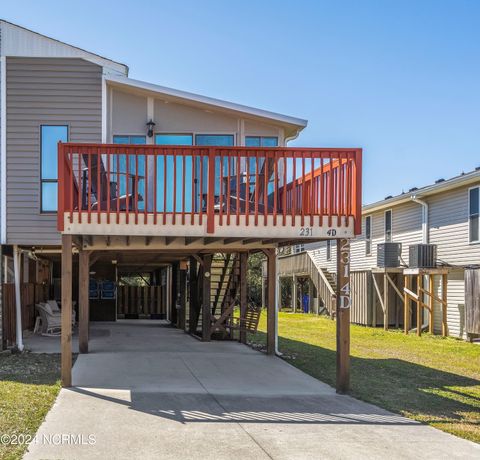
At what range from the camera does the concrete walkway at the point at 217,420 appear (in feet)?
17.8

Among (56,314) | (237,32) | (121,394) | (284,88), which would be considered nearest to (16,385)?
(121,394)

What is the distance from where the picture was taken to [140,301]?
23.8 metres

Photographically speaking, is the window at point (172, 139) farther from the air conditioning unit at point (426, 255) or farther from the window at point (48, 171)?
the air conditioning unit at point (426, 255)

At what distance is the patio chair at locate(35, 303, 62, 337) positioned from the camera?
48.8ft

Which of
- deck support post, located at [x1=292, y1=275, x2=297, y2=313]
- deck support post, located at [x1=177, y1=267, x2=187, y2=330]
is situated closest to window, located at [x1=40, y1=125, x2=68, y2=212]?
deck support post, located at [x1=177, y1=267, x2=187, y2=330]

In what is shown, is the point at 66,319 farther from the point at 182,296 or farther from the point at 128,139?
the point at 182,296

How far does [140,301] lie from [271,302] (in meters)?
12.7

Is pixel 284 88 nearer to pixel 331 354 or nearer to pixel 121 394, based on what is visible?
pixel 331 354

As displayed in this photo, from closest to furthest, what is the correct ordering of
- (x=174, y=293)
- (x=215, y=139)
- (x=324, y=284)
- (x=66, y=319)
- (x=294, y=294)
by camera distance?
(x=66, y=319), (x=215, y=139), (x=174, y=293), (x=324, y=284), (x=294, y=294)

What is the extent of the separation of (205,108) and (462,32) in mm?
6149

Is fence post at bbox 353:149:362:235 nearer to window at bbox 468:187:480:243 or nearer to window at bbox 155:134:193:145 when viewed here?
window at bbox 155:134:193:145

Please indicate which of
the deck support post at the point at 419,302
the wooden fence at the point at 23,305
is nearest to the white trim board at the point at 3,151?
the wooden fence at the point at 23,305

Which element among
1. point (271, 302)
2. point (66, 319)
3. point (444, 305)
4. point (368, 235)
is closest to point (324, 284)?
point (368, 235)

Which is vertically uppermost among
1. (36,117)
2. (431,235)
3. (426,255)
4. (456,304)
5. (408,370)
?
(36,117)
